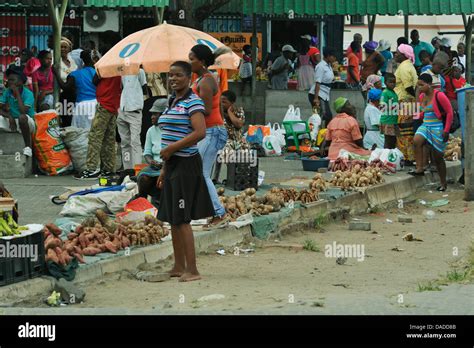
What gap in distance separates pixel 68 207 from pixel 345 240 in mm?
3265

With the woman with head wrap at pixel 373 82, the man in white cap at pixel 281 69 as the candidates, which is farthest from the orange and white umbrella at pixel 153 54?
the man in white cap at pixel 281 69

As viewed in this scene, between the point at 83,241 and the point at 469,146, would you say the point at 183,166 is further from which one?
the point at 469,146

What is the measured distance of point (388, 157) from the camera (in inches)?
768

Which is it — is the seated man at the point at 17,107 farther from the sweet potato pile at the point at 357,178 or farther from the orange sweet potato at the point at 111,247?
the orange sweet potato at the point at 111,247

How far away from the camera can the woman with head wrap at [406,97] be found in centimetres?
2017

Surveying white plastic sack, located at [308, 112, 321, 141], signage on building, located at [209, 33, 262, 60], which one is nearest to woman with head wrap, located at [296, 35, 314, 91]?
signage on building, located at [209, 33, 262, 60]

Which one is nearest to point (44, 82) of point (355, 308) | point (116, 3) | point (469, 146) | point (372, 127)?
point (116, 3)

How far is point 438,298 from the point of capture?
9227mm

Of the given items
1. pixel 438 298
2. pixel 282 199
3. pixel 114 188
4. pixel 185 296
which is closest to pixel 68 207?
pixel 114 188

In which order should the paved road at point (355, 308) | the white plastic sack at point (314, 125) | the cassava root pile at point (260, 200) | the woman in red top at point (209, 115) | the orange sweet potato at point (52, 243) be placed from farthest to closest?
the white plastic sack at point (314, 125), the cassava root pile at point (260, 200), the woman in red top at point (209, 115), the orange sweet potato at point (52, 243), the paved road at point (355, 308)

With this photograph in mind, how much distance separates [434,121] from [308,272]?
7.51 m

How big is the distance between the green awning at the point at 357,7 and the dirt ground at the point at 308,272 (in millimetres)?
9834
